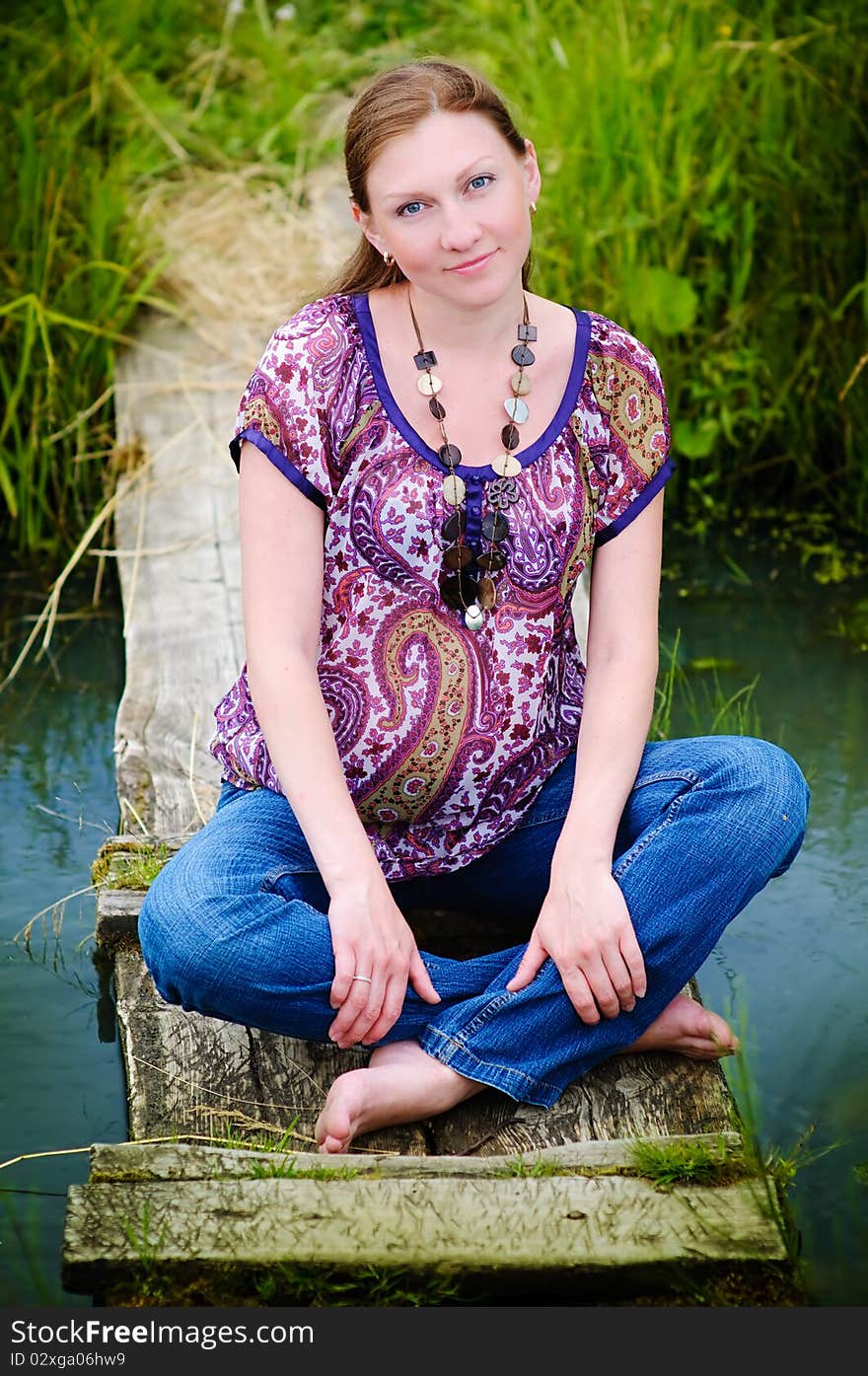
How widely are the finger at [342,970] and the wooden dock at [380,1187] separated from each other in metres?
0.17

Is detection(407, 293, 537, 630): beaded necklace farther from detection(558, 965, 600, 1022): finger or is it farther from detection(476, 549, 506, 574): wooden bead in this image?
detection(558, 965, 600, 1022): finger

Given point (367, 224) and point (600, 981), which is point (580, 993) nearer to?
point (600, 981)

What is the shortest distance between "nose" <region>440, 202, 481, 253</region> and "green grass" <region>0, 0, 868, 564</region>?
1855 mm

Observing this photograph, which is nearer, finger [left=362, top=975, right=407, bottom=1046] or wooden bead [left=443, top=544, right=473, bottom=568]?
finger [left=362, top=975, right=407, bottom=1046]

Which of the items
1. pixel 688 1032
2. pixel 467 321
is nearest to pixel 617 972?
pixel 688 1032

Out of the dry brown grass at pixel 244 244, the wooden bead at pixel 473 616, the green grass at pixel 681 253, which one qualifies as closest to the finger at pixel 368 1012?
the wooden bead at pixel 473 616

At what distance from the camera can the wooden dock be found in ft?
5.35

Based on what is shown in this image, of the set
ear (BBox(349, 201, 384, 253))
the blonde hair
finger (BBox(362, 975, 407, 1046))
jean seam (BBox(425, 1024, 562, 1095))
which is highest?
the blonde hair

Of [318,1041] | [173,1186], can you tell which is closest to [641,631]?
[318,1041]

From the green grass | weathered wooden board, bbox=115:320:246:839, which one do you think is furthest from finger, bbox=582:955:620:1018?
the green grass

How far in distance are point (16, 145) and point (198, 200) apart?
3.62ft

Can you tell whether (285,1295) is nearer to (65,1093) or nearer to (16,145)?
(65,1093)

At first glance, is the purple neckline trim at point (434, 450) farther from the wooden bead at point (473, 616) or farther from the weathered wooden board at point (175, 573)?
the weathered wooden board at point (175, 573)

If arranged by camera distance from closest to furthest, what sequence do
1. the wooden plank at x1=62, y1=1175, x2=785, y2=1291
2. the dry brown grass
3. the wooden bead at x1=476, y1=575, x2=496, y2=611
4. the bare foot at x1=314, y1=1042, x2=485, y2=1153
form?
the wooden plank at x1=62, y1=1175, x2=785, y2=1291
the bare foot at x1=314, y1=1042, x2=485, y2=1153
the wooden bead at x1=476, y1=575, x2=496, y2=611
the dry brown grass
